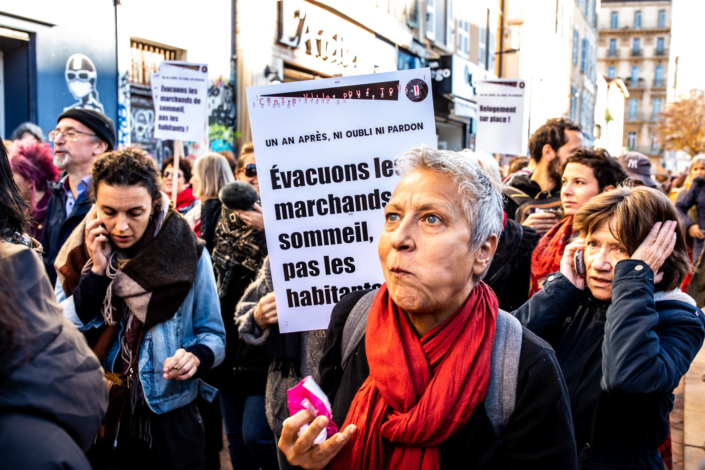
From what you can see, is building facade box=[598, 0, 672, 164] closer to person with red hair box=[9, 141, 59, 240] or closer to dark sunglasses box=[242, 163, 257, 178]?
dark sunglasses box=[242, 163, 257, 178]

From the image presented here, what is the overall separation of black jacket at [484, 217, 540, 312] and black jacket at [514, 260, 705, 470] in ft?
2.29

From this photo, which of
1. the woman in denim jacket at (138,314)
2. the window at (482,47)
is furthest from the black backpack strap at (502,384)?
the window at (482,47)

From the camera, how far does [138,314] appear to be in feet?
8.45

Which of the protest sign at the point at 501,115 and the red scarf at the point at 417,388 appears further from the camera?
the protest sign at the point at 501,115

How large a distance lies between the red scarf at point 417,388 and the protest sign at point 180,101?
5139 mm

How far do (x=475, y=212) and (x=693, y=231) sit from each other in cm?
690

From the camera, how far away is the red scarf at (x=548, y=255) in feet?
9.32

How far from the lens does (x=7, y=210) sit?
204 centimetres

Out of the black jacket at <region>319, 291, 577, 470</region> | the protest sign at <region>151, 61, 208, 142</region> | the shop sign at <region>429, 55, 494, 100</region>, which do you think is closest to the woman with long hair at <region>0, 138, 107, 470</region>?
the black jacket at <region>319, 291, 577, 470</region>

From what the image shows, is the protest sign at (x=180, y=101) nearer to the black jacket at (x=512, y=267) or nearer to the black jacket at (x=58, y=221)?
the black jacket at (x=58, y=221)

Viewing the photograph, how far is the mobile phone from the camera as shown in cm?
238

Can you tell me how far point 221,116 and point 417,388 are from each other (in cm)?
1018

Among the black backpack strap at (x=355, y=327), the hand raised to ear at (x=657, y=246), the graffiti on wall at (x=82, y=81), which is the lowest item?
the black backpack strap at (x=355, y=327)

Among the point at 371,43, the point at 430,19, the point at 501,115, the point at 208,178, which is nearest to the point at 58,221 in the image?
the point at 208,178
